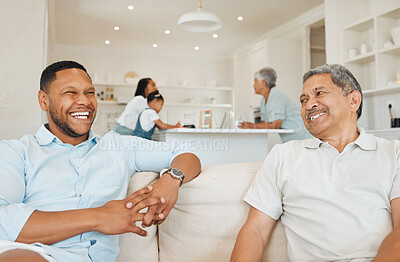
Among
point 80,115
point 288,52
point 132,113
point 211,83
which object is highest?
point 288,52

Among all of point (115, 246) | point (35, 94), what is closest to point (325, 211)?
point (115, 246)

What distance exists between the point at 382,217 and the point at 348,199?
0.36ft

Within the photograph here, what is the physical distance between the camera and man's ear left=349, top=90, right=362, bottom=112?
4.54 ft

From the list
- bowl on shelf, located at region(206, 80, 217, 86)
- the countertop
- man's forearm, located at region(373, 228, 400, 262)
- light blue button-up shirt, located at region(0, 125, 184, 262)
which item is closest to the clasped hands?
light blue button-up shirt, located at region(0, 125, 184, 262)

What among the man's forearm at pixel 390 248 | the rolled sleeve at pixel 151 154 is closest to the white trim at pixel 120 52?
the rolled sleeve at pixel 151 154

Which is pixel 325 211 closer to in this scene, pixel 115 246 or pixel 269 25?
pixel 115 246

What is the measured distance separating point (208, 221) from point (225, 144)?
2.44 metres

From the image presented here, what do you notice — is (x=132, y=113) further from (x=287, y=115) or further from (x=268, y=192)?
(x=268, y=192)

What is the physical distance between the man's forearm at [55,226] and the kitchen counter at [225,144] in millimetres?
2595

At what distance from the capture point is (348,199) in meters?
1.17

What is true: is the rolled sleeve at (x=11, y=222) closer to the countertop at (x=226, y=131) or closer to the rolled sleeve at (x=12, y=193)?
the rolled sleeve at (x=12, y=193)

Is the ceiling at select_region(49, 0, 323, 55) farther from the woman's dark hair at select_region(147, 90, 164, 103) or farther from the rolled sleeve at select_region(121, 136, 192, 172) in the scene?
the rolled sleeve at select_region(121, 136, 192, 172)

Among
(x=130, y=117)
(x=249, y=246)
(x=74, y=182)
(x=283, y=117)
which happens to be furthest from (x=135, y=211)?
(x=130, y=117)

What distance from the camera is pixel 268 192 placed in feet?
4.19
